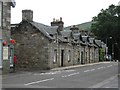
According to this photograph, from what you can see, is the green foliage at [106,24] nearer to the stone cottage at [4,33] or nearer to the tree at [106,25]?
the tree at [106,25]

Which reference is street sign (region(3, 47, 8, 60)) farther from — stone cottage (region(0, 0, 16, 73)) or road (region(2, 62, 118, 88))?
road (region(2, 62, 118, 88))

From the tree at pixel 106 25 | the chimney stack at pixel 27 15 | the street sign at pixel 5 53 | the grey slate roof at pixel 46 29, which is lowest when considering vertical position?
the street sign at pixel 5 53

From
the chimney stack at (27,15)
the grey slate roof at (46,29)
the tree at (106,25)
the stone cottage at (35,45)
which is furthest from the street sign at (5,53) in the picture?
the tree at (106,25)

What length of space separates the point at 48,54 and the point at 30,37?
10.4ft

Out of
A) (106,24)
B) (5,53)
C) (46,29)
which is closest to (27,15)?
(46,29)

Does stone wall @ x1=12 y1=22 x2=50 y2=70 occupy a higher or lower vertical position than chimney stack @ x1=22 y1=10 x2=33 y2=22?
lower

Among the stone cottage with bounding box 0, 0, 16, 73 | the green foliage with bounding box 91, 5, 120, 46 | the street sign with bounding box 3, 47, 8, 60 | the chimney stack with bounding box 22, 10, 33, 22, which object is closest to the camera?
the stone cottage with bounding box 0, 0, 16, 73

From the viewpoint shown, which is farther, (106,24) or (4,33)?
(106,24)

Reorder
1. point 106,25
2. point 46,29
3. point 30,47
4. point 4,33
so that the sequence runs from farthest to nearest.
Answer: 1. point 106,25
2. point 46,29
3. point 30,47
4. point 4,33

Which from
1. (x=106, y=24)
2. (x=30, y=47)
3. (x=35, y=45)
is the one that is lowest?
(x=30, y=47)

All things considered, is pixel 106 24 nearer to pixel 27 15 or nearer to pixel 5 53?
pixel 27 15

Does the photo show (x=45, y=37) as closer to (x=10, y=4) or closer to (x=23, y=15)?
(x=23, y=15)

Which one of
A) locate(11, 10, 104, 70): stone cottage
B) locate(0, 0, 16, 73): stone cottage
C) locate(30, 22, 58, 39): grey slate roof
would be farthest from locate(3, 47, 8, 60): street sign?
locate(30, 22, 58, 39): grey slate roof

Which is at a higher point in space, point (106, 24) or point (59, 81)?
point (106, 24)
